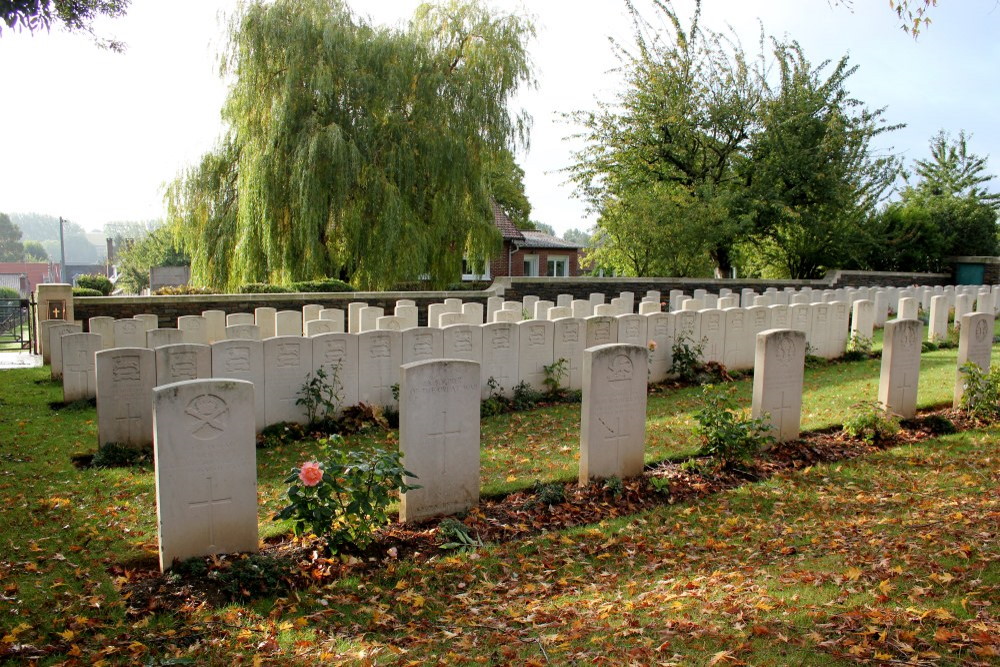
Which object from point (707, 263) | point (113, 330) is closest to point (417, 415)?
point (113, 330)

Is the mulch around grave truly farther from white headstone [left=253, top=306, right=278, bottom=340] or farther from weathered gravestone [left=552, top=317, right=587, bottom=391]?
white headstone [left=253, top=306, right=278, bottom=340]

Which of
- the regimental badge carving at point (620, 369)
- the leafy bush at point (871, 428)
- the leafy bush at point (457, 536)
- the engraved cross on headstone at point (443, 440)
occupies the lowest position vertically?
the leafy bush at point (457, 536)

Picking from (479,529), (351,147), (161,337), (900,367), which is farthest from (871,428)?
(351,147)

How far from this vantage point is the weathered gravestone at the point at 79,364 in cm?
912

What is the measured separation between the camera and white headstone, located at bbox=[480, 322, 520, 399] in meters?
9.80

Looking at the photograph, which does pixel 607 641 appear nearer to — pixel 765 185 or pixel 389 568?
pixel 389 568

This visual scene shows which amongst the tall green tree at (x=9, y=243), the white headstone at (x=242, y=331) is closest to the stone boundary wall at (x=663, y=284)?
the white headstone at (x=242, y=331)

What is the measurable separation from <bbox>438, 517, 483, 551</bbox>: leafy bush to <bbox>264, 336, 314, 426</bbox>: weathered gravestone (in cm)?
363

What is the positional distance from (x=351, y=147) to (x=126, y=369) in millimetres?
12986

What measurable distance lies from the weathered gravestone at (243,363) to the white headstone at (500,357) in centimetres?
299

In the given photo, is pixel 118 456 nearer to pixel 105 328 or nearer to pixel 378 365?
pixel 378 365

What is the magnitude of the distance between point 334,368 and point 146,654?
5.24 m

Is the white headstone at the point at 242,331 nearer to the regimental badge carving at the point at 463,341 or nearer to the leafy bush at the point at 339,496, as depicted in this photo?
the regimental badge carving at the point at 463,341

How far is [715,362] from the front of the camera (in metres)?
11.8
